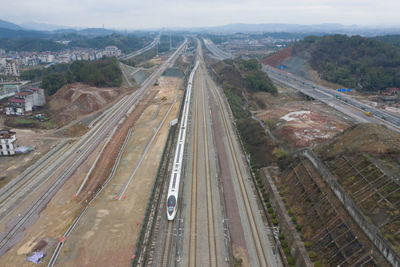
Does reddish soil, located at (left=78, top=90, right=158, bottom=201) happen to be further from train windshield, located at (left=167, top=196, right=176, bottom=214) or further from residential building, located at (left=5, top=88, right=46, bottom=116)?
residential building, located at (left=5, top=88, right=46, bottom=116)

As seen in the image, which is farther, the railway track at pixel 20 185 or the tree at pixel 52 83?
the tree at pixel 52 83

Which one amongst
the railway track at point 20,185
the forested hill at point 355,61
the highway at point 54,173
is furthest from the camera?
the forested hill at point 355,61

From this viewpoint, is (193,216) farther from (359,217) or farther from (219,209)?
(359,217)

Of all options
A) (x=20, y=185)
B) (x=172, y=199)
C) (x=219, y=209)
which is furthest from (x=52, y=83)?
(x=219, y=209)

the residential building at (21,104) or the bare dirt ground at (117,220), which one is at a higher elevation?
the residential building at (21,104)

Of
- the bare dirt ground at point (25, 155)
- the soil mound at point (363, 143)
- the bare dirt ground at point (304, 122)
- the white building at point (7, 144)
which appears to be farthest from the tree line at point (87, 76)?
the soil mound at point (363, 143)

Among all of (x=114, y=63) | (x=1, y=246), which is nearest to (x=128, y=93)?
(x=114, y=63)

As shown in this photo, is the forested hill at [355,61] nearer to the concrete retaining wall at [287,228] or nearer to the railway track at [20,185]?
the concrete retaining wall at [287,228]
